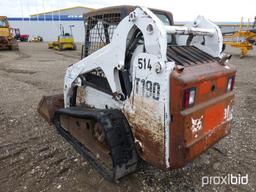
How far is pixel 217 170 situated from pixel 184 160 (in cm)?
113

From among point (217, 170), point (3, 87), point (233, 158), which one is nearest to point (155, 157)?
point (217, 170)

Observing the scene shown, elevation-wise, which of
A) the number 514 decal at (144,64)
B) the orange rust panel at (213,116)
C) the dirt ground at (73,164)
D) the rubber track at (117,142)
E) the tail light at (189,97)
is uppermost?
the number 514 decal at (144,64)

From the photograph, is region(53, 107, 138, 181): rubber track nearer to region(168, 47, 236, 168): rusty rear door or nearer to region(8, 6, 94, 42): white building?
region(168, 47, 236, 168): rusty rear door

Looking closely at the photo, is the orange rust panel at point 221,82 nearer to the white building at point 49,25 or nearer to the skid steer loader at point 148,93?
the skid steer loader at point 148,93

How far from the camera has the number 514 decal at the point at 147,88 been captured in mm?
2307

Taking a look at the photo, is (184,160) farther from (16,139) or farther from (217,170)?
(16,139)

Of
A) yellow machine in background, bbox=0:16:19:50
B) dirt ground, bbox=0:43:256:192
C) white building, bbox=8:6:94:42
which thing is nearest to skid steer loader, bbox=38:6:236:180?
dirt ground, bbox=0:43:256:192

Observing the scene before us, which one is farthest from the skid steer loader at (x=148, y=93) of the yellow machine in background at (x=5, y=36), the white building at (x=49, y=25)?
the white building at (x=49, y=25)

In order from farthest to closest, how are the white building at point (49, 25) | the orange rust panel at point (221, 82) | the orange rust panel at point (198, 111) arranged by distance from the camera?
1. the white building at point (49, 25)
2. the orange rust panel at point (221, 82)
3. the orange rust panel at point (198, 111)

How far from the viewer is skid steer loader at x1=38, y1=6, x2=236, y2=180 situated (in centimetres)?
228

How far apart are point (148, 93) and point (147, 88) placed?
5 cm

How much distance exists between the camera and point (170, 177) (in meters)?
3.05

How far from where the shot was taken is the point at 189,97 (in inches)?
90.0

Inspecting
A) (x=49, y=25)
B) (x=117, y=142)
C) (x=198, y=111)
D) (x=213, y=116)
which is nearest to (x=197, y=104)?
(x=198, y=111)
